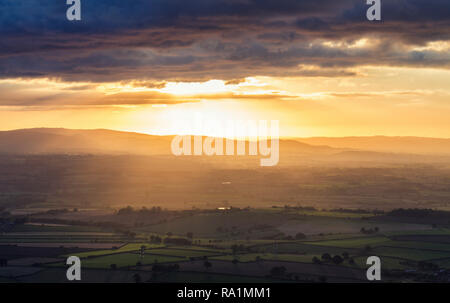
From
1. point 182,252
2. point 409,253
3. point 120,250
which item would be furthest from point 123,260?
point 409,253

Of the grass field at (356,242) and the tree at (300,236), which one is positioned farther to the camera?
the tree at (300,236)

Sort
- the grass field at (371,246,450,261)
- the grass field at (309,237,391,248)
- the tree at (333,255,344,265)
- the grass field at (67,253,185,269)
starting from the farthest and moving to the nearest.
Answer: the grass field at (309,237,391,248), the grass field at (371,246,450,261), the tree at (333,255,344,265), the grass field at (67,253,185,269)

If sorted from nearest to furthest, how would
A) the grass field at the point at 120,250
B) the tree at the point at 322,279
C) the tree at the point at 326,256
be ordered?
the tree at the point at 322,279 → the tree at the point at 326,256 → the grass field at the point at 120,250

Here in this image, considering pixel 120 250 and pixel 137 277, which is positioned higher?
pixel 120 250

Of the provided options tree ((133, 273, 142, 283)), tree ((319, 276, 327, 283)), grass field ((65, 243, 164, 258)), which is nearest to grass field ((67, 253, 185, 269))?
grass field ((65, 243, 164, 258))

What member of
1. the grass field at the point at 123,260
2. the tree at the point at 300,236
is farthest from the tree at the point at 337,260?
the tree at the point at 300,236

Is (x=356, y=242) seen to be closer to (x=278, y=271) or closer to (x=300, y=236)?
(x=300, y=236)

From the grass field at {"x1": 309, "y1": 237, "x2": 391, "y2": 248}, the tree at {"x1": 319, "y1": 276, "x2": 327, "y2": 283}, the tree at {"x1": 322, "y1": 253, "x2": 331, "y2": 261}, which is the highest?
the grass field at {"x1": 309, "y1": 237, "x2": 391, "y2": 248}

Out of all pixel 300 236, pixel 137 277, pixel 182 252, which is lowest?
pixel 137 277

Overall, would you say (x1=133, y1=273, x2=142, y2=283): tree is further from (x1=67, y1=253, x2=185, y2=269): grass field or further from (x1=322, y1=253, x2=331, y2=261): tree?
(x1=322, y1=253, x2=331, y2=261): tree

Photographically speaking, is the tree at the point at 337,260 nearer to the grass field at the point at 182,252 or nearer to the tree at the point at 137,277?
the grass field at the point at 182,252

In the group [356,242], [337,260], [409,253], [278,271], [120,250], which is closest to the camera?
[278,271]

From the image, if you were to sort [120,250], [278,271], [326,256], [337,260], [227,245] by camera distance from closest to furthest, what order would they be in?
[278,271], [337,260], [326,256], [120,250], [227,245]
